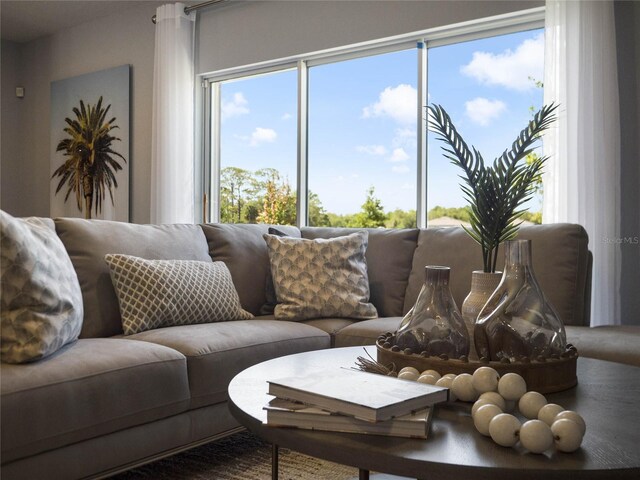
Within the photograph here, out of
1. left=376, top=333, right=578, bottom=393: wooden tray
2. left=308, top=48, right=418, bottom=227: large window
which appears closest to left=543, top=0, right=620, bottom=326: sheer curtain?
left=308, top=48, right=418, bottom=227: large window

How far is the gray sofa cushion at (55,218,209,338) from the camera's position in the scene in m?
2.46

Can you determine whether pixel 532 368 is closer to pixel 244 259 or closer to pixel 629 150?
pixel 244 259

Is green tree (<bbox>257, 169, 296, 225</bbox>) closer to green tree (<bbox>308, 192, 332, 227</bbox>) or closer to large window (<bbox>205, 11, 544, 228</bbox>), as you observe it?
large window (<bbox>205, 11, 544, 228</bbox>)

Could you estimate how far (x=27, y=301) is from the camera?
1834 millimetres

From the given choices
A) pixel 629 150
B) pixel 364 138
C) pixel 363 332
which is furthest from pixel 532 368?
pixel 364 138

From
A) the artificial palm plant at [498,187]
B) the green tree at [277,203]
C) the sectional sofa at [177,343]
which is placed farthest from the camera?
the green tree at [277,203]

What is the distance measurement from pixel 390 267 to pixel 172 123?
2.57 metres

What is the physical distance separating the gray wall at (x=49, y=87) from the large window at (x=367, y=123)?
64cm

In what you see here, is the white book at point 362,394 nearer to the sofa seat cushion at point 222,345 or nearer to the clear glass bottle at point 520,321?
the clear glass bottle at point 520,321

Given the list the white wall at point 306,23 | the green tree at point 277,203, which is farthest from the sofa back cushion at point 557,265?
the green tree at point 277,203

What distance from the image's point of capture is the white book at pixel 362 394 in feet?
3.33

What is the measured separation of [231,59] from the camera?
16.1 ft

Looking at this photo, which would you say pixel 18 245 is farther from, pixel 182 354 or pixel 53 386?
pixel 182 354

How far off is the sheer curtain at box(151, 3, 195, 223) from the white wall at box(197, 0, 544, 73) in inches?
7.6
